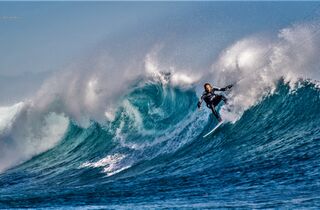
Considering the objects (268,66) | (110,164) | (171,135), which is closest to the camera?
(110,164)

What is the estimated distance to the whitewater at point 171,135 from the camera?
1069 cm

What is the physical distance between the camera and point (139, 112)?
20.7 metres

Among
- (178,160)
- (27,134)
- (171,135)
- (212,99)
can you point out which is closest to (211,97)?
(212,99)

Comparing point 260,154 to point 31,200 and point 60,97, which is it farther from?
point 60,97

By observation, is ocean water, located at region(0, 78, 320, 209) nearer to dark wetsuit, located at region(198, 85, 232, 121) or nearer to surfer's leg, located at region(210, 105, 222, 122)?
surfer's leg, located at region(210, 105, 222, 122)

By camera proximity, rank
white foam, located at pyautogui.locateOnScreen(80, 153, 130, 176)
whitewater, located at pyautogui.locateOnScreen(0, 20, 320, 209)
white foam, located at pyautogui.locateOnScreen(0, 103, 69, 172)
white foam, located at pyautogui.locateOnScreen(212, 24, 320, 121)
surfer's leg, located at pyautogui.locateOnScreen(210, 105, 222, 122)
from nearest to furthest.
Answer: whitewater, located at pyautogui.locateOnScreen(0, 20, 320, 209), surfer's leg, located at pyautogui.locateOnScreen(210, 105, 222, 122), white foam, located at pyautogui.locateOnScreen(80, 153, 130, 176), white foam, located at pyautogui.locateOnScreen(212, 24, 320, 121), white foam, located at pyautogui.locateOnScreen(0, 103, 69, 172)

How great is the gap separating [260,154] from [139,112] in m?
8.68

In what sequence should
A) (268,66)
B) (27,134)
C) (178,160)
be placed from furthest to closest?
(27,134) → (268,66) → (178,160)

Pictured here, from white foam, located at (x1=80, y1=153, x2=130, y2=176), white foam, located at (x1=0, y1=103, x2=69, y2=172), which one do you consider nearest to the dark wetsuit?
white foam, located at (x1=80, y1=153, x2=130, y2=176)

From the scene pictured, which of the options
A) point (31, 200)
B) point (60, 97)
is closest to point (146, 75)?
point (60, 97)

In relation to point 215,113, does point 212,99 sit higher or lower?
higher

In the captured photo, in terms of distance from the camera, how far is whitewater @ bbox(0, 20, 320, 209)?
35.1 ft

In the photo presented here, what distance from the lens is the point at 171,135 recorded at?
17.4m

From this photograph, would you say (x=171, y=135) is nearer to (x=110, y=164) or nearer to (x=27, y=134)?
(x=110, y=164)
